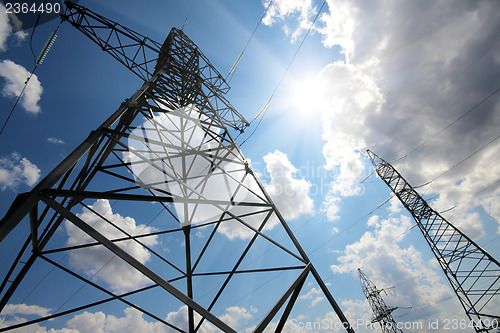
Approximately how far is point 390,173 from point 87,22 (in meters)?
17.5

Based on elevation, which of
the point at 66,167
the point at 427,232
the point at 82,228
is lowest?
the point at 82,228

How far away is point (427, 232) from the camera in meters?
11.8

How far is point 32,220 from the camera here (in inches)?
93.2

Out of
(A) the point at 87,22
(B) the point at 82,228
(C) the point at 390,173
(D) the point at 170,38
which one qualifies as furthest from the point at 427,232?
(A) the point at 87,22

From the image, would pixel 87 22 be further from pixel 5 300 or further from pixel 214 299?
pixel 214 299

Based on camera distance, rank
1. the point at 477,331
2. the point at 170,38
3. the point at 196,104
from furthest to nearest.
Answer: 1. the point at 477,331
2. the point at 170,38
3. the point at 196,104

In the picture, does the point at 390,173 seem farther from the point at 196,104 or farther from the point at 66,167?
the point at 66,167

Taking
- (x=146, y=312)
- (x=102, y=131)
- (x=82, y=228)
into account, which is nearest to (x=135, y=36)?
(x=102, y=131)

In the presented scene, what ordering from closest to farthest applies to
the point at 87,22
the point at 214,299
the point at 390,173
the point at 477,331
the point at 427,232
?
the point at 214,299
the point at 87,22
the point at 477,331
the point at 427,232
the point at 390,173

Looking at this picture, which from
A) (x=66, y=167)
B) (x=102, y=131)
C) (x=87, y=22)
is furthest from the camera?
(x=87, y=22)

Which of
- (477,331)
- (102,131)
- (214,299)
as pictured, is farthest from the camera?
(477,331)

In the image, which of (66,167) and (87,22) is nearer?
(66,167)

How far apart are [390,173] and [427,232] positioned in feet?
13.7

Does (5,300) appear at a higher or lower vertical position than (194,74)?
lower
